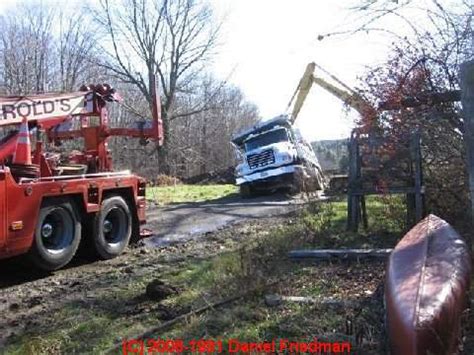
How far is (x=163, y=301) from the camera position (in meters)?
6.13

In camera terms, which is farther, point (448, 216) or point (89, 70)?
point (89, 70)

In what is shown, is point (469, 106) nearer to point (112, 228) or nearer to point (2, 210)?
point (2, 210)

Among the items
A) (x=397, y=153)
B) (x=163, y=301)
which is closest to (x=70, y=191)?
(x=163, y=301)

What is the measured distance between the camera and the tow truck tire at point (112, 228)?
8.87 meters

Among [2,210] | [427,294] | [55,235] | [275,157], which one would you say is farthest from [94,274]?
[275,157]

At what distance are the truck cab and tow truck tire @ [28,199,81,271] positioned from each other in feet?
39.3

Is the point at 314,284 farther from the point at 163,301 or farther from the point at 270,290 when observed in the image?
the point at 163,301

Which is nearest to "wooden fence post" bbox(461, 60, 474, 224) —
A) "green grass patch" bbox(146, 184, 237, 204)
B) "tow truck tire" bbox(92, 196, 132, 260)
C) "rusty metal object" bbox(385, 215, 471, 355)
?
"rusty metal object" bbox(385, 215, 471, 355)

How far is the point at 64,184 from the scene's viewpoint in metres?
8.02

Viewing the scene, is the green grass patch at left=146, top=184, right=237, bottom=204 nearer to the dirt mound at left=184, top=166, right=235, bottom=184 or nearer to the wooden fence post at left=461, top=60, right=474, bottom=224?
the dirt mound at left=184, top=166, right=235, bottom=184

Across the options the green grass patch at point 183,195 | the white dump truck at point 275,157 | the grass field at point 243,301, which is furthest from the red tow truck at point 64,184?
the white dump truck at point 275,157

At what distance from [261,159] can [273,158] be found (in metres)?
0.56

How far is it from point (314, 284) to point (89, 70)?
4012cm

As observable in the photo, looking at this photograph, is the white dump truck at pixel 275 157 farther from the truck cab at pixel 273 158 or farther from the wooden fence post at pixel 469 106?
the wooden fence post at pixel 469 106
